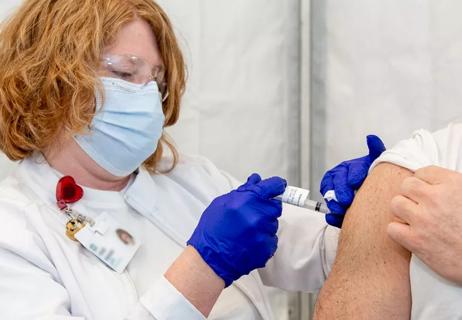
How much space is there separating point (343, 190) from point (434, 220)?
32cm

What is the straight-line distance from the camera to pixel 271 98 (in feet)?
6.28

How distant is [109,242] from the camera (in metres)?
1.21

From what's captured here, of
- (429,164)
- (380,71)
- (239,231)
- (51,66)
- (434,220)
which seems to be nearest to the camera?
(434,220)

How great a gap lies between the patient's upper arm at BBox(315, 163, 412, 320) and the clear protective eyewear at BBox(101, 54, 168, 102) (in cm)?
54

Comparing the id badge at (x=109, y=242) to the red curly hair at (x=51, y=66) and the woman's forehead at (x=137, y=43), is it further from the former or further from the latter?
the woman's forehead at (x=137, y=43)

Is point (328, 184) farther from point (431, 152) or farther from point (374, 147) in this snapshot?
point (431, 152)

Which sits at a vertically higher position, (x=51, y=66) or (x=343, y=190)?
(x=51, y=66)

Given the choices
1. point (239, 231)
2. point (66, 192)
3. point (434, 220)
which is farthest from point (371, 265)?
point (66, 192)

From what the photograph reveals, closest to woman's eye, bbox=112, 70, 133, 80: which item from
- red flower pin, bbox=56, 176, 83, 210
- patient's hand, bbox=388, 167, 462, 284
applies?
red flower pin, bbox=56, 176, 83, 210

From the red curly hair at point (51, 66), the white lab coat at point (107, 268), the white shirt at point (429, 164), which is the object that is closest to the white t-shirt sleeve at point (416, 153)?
the white shirt at point (429, 164)

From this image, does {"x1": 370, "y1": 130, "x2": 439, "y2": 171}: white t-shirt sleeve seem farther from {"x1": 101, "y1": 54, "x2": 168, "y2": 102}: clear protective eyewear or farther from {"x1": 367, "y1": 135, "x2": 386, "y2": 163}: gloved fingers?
{"x1": 101, "y1": 54, "x2": 168, "y2": 102}: clear protective eyewear

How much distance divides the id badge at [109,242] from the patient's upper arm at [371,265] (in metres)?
0.41

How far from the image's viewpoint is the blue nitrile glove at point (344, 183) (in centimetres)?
115

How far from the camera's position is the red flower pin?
3.98 feet
